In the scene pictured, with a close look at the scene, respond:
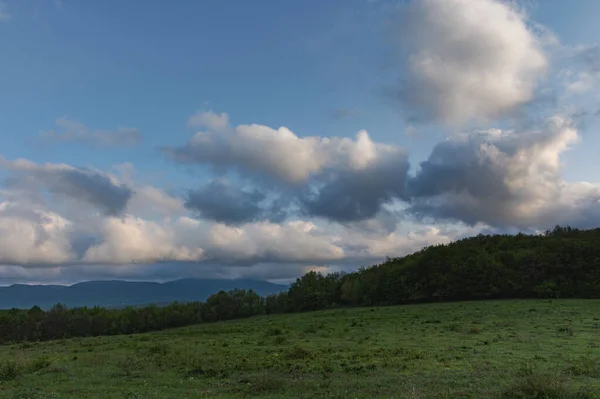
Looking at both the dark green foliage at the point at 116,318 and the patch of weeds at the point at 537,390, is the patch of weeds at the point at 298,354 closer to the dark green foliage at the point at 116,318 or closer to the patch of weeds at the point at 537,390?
the patch of weeds at the point at 537,390

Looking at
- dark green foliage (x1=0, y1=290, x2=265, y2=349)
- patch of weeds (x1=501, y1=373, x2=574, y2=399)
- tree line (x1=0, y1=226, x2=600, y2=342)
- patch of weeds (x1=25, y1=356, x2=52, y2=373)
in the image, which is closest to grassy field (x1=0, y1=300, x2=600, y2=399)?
patch of weeds (x1=501, y1=373, x2=574, y2=399)

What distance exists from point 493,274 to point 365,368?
67332mm

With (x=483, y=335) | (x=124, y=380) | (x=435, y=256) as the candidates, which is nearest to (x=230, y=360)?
(x=124, y=380)

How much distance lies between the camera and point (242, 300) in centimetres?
11931

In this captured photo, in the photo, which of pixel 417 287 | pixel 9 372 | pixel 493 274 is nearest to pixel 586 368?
pixel 9 372

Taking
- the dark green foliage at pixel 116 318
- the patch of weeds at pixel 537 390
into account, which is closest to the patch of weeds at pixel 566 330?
the patch of weeds at pixel 537 390

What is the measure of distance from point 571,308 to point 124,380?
5722cm

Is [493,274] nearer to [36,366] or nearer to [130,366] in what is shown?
[130,366]

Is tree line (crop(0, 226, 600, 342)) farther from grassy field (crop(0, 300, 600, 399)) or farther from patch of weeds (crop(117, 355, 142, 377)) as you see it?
patch of weeds (crop(117, 355, 142, 377))

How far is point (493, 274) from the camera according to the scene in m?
83.1

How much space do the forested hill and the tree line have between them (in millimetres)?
147

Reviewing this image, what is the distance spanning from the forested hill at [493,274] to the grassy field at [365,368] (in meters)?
34.1

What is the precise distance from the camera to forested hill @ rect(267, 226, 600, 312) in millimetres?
79438

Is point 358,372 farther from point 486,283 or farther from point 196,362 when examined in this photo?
point 486,283
